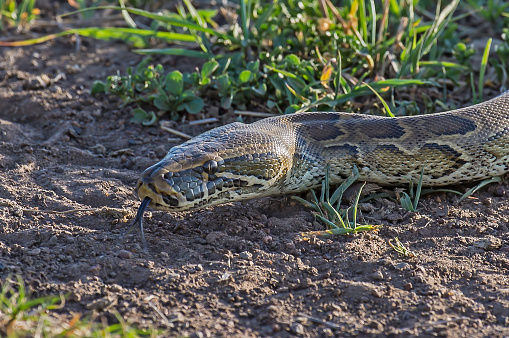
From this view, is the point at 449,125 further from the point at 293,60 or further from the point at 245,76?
the point at 245,76

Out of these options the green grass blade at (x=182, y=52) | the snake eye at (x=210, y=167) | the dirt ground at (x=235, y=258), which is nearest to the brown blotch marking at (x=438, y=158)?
the dirt ground at (x=235, y=258)

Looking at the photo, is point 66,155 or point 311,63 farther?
point 311,63

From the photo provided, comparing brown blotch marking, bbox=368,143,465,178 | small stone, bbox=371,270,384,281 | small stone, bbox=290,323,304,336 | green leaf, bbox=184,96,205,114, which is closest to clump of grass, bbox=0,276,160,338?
small stone, bbox=290,323,304,336

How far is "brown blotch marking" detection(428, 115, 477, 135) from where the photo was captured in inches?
219

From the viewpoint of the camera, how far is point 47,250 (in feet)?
14.1

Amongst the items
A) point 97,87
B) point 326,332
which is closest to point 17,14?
point 97,87

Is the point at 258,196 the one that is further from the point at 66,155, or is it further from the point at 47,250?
the point at 66,155

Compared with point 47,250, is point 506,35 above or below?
above

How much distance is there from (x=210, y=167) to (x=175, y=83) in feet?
6.73

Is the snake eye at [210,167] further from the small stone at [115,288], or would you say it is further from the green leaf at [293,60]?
the green leaf at [293,60]

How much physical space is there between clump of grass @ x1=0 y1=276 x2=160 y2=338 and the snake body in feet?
5.76

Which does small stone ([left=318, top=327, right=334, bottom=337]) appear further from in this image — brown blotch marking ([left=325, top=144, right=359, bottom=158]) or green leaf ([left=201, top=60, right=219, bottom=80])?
green leaf ([left=201, top=60, right=219, bottom=80])

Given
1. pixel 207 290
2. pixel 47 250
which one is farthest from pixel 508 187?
pixel 47 250

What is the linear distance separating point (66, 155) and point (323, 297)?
319cm
